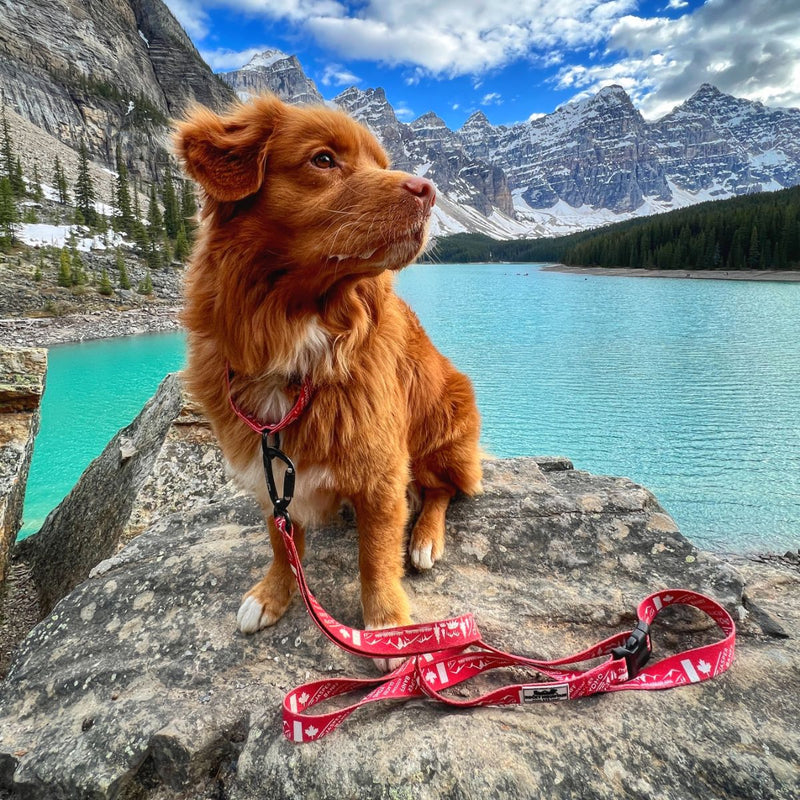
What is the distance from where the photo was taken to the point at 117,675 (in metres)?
2.45

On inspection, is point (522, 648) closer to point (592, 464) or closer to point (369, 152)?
point (369, 152)

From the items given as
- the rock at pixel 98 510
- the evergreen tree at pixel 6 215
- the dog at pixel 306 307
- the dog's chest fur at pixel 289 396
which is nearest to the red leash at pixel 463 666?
the dog's chest fur at pixel 289 396

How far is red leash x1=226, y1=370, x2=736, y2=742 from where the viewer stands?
2.04 m

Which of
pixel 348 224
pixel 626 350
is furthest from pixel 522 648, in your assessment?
pixel 626 350

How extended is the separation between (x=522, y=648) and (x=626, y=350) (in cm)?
2501

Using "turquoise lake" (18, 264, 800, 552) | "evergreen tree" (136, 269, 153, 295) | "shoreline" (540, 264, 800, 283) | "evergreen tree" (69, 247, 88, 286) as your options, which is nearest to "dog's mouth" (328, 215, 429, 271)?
"turquoise lake" (18, 264, 800, 552)

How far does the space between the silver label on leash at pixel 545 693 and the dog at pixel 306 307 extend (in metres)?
0.72

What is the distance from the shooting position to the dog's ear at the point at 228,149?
2412mm

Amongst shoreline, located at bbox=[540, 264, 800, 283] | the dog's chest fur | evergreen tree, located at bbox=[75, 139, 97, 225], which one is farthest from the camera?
shoreline, located at bbox=[540, 264, 800, 283]

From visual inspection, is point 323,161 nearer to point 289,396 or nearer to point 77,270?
point 289,396

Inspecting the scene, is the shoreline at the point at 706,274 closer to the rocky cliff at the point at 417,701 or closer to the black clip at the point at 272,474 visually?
the rocky cliff at the point at 417,701

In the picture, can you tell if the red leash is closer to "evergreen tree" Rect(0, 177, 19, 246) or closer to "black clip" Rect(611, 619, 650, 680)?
"black clip" Rect(611, 619, 650, 680)

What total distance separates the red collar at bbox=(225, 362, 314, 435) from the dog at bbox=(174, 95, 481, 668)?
0.03 metres

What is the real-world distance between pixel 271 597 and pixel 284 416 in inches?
40.9
